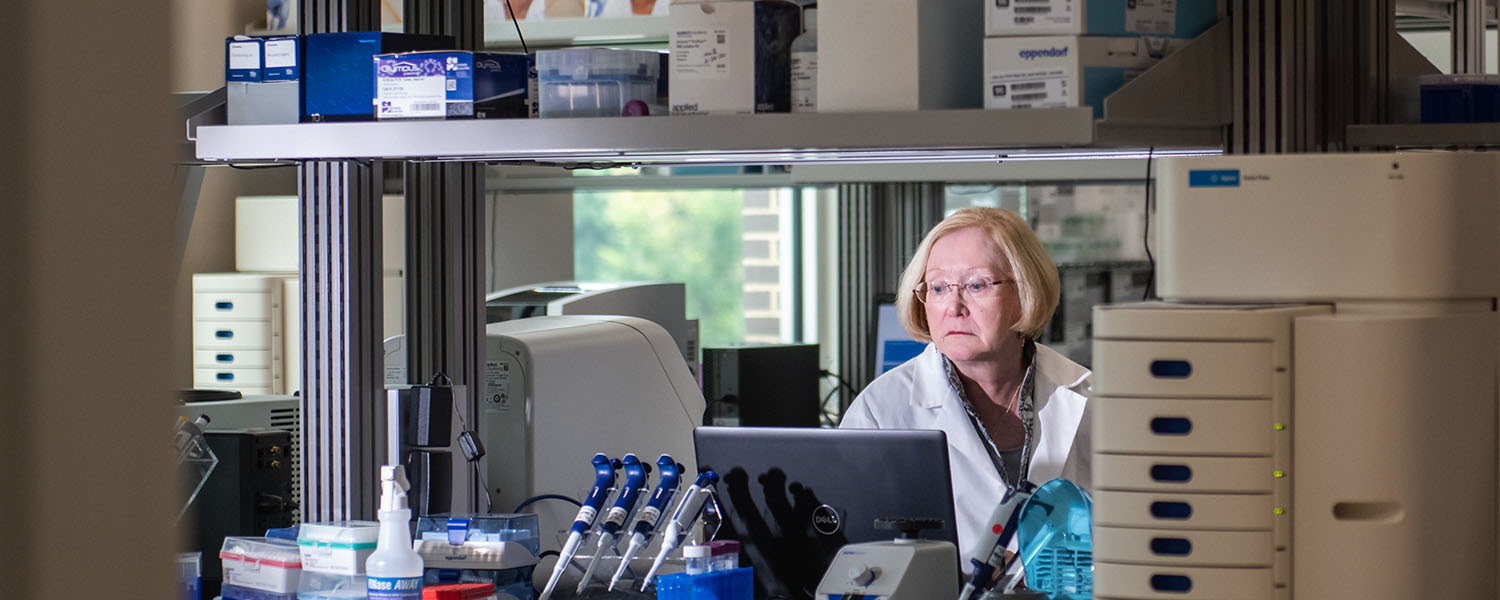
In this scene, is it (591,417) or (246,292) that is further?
(246,292)

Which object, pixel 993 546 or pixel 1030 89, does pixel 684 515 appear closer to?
pixel 993 546

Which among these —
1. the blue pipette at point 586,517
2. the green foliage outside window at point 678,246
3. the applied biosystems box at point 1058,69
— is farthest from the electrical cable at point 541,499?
the green foliage outside window at point 678,246

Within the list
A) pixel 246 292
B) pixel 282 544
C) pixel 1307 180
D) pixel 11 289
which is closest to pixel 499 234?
pixel 246 292

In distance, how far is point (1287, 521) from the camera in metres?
1.50

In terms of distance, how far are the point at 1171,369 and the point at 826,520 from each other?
2.52 feet

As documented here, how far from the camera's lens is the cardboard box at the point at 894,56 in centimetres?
178

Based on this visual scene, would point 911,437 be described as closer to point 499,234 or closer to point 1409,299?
point 1409,299

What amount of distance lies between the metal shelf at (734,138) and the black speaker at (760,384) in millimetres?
2458

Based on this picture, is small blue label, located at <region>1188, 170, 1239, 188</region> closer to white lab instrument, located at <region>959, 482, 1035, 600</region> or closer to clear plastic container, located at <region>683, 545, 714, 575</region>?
white lab instrument, located at <region>959, 482, 1035, 600</region>

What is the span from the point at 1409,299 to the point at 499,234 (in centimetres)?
473

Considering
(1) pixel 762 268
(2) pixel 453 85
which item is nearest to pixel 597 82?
(2) pixel 453 85

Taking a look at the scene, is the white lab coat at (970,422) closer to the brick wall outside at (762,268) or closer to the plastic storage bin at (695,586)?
the plastic storage bin at (695,586)

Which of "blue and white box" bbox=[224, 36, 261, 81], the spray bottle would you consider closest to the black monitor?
the spray bottle

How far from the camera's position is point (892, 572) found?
1.89m
